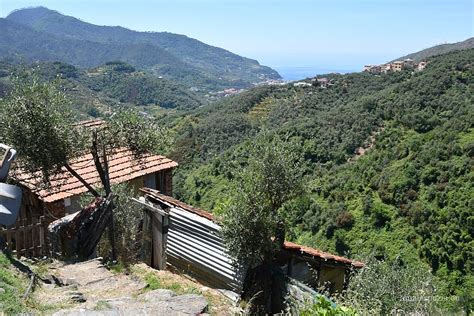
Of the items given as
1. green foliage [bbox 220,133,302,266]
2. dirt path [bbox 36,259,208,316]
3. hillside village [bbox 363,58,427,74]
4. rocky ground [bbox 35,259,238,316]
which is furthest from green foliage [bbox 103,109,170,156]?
hillside village [bbox 363,58,427,74]

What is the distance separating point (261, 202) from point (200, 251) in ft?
8.51

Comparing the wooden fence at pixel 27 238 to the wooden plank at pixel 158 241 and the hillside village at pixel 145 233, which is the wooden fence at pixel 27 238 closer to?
the hillside village at pixel 145 233

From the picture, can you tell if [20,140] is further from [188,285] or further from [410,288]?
[410,288]

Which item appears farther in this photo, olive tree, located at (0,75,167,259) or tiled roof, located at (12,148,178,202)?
tiled roof, located at (12,148,178,202)

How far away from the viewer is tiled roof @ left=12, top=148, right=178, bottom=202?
13.1m

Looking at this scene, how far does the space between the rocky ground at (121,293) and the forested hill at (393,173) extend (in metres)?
3.79

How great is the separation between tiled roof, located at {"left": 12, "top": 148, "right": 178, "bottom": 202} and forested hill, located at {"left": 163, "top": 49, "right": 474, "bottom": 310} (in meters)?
3.80

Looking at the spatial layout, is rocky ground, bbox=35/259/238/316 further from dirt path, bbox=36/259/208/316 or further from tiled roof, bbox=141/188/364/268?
tiled roof, bbox=141/188/364/268

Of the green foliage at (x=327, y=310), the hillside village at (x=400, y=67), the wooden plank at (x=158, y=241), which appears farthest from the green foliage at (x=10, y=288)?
the hillside village at (x=400, y=67)

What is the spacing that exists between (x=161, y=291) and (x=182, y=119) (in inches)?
3930

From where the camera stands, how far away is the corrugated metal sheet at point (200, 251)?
1095 centimetres

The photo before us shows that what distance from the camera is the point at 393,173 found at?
41.8 meters

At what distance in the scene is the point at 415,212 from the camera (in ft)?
118

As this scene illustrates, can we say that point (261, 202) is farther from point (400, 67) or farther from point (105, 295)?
point (400, 67)
